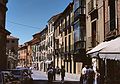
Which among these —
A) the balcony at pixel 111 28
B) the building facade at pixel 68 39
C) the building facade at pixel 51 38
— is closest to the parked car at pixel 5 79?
the balcony at pixel 111 28

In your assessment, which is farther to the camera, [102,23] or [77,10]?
[77,10]

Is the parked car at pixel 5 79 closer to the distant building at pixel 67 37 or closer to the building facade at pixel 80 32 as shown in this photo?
the building facade at pixel 80 32

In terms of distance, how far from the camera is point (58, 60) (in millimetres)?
59125

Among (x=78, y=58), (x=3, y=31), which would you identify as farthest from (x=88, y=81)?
(x=3, y=31)

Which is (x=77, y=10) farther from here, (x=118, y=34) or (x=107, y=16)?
(x=118, y=34)

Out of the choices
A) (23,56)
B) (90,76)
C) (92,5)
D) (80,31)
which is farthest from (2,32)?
(23,56)

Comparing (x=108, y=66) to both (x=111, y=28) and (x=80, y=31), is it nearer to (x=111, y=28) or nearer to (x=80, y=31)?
(x=111, y=28)

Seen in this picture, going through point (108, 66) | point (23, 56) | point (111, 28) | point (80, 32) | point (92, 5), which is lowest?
point (108, 66)

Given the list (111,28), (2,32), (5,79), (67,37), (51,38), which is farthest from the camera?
(51,38)

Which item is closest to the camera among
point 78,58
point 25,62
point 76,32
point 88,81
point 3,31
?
point 88,81

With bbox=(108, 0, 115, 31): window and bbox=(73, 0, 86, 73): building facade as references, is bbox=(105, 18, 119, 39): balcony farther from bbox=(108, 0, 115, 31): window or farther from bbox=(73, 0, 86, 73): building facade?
bbox=(73, 0, 86, 73): building facade

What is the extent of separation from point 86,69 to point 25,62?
11078cm

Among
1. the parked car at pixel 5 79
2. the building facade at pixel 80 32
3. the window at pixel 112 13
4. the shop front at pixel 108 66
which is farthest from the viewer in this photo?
the building facade at pixel 80 32

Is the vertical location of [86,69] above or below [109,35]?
below
